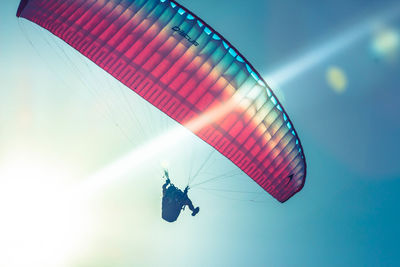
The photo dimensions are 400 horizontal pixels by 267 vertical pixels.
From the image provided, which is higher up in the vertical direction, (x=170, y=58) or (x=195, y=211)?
(x=170, y=58)

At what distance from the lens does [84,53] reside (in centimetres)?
946

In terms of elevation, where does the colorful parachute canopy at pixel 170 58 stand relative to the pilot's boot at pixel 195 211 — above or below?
above

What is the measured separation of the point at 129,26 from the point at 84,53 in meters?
1.57

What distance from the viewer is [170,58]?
9594 mm

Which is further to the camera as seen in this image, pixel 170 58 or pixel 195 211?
pixel 195 211

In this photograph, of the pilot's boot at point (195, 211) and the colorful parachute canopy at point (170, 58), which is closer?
the colorful parachute canopy at point (170, 58)

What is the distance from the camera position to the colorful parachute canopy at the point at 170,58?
371 inches

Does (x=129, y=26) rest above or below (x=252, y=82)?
Result: above

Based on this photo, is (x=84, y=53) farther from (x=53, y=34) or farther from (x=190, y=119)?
(x=190, y=119)

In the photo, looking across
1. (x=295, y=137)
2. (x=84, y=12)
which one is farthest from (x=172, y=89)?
(x=295, y=137)

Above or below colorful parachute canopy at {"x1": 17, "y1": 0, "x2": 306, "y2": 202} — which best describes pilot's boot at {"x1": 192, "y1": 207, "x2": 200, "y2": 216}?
below

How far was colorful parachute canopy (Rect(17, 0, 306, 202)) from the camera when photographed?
9.41 metres

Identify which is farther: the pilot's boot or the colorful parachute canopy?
the pilot's boot

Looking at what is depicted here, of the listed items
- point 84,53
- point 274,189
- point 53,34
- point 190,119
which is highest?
point 53,34
